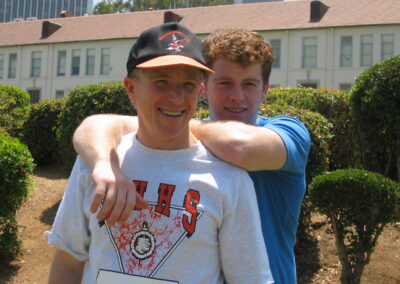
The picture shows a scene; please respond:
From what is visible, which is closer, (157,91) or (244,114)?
(157,91)

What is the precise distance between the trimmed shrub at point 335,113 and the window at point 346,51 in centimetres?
2239

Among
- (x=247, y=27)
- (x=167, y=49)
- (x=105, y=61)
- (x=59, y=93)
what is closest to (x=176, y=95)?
(x=167, y=49)

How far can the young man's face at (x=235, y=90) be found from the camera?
2.14 metres

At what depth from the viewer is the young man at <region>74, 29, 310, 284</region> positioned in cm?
176

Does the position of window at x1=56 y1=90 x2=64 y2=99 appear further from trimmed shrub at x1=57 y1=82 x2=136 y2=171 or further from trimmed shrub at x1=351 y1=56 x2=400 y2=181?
trimmed shrub at x1=351 y1=56 x2=400 y2=181

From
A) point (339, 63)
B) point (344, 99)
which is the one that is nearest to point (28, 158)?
point (344, 99)

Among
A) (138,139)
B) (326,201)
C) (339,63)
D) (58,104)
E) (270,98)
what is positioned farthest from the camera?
(339,63)

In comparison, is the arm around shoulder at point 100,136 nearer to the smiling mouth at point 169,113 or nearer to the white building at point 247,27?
the smiling mouth at point 169,113

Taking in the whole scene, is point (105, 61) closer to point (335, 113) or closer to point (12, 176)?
point (335, 113)

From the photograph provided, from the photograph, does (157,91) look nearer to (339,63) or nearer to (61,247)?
(61,247)

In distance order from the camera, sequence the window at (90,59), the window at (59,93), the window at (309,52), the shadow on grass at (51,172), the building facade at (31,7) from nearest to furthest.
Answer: the shadow on grass at (51,172), the window at (309,52), the window at (90,59), the window at (59,93), the building facade at (31,7)

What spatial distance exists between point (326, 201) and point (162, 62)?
406 centimetres

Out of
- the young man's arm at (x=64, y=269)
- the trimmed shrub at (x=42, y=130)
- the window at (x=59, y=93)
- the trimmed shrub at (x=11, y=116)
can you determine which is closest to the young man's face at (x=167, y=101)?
the young man's arm at (x=64, y=269)

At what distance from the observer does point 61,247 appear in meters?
1.83
